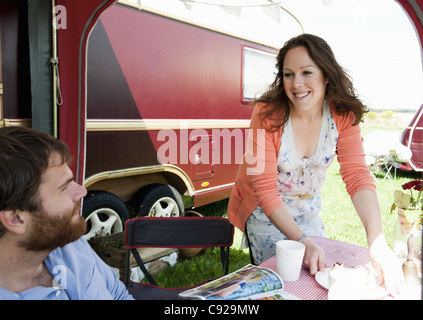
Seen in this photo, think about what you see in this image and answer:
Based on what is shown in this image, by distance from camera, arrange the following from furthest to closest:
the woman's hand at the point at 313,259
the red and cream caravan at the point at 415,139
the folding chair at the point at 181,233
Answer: the red and cream caravan at the point at 415,139
the folding chair at the point at 181,233
the woman's hand at the point at 313,259

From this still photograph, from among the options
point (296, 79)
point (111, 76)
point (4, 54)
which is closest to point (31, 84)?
point (4, 54)

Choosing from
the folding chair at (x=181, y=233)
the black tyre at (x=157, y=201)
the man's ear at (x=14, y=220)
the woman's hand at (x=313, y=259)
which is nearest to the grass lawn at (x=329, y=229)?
the black tyre at (x=157, y=201)

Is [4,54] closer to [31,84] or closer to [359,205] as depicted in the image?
[31,84]

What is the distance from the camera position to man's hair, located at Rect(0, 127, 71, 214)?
113cm

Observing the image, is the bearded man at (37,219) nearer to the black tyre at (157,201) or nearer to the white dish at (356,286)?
the white dish at (356,286)

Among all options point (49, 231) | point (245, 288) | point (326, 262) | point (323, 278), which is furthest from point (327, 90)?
point (49, 231)

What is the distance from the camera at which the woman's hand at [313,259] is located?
1503 millimetres

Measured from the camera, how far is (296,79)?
1.82m

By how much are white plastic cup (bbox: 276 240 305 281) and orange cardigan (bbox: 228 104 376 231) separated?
0.29 metres

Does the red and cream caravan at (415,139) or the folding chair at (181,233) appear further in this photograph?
the red and cream caravan at (415,139)

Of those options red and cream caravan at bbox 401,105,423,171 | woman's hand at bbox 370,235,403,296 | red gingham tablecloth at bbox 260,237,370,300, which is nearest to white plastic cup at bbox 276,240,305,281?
red gingham tablecloth at bbox 260,237,370,300

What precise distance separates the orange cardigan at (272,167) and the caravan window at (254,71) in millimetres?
3187

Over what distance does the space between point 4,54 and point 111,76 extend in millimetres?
956

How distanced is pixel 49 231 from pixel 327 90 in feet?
4.92
